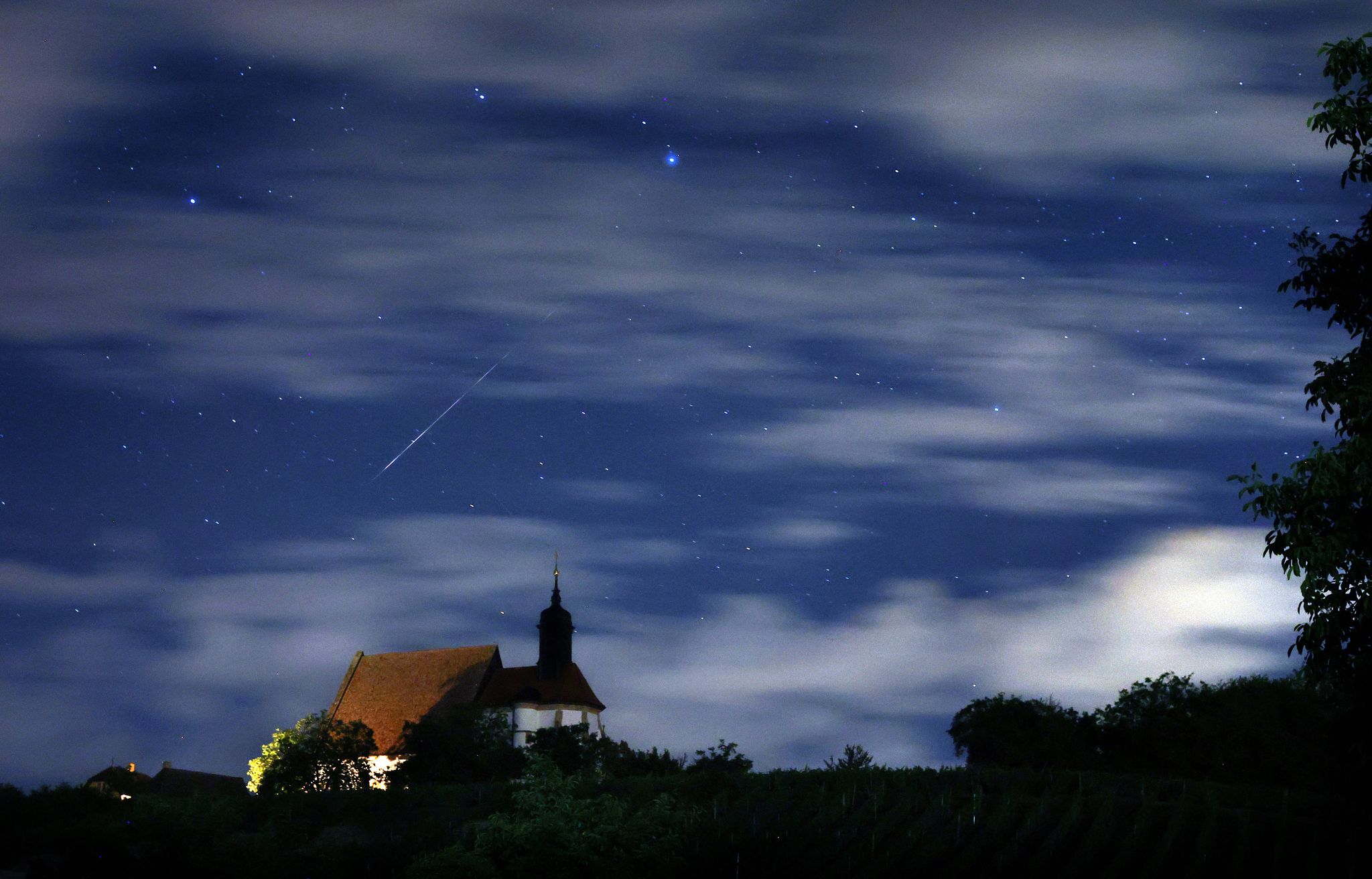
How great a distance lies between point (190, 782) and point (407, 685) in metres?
22.3

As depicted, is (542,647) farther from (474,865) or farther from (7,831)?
(474,865)

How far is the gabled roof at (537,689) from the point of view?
127812 mm

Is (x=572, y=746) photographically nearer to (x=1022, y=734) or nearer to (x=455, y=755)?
(x=455, y=755)

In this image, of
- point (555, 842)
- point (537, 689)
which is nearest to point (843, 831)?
point (555, 842)

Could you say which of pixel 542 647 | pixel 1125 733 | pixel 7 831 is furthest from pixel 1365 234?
pixel 542 647

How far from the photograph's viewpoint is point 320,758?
315 feet

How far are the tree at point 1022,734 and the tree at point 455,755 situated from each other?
95.2ft

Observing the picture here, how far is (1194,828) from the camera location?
48.9 m

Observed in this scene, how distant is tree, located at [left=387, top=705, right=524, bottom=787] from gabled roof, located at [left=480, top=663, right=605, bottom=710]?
30.0 metres

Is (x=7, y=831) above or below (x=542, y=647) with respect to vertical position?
below

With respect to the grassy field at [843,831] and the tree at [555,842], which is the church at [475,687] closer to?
the grassy field at [843,831]

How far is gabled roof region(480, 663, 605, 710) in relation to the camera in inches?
5032

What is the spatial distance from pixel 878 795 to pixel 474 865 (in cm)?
3192

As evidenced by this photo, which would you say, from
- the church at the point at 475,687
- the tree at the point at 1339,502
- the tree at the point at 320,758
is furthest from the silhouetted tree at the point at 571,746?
the tree at the point at 1339,502
